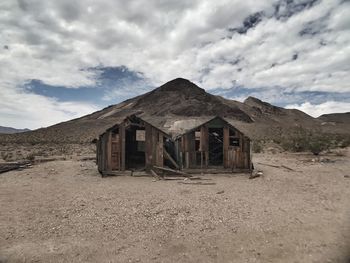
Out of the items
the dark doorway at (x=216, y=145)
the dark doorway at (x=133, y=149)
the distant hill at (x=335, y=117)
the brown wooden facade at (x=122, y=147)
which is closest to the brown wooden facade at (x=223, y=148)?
the brown wooden facade at (x=122, y=147)

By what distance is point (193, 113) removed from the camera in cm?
9375

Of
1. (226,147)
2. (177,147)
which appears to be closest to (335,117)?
(226,147)

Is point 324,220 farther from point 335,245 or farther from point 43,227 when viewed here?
point 43,227

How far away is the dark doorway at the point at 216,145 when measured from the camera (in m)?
21.4

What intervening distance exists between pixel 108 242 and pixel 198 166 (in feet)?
37.2

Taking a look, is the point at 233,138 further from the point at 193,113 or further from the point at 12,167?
the point at 193,113

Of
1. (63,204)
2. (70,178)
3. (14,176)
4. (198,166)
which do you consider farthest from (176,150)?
(14,176)

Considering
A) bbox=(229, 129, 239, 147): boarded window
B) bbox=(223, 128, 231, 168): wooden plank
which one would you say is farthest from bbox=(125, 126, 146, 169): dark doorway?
bbox=(229, 129, 239, 147): boarded window

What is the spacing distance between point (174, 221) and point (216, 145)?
14021 millimetres

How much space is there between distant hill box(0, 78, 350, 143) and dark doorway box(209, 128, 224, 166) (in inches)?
2327

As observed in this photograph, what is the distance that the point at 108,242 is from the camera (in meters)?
7.59

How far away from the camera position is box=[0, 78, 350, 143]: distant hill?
285 feet

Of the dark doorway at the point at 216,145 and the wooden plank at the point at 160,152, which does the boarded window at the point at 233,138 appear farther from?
the wooden plank at the point at 160,152

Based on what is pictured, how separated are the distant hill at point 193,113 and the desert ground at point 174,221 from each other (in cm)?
6553
